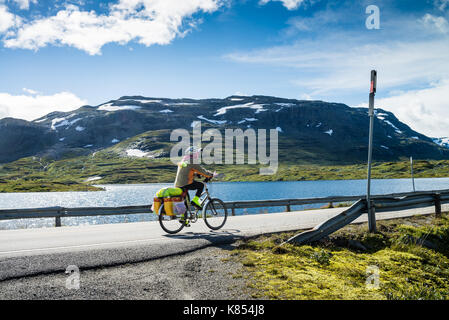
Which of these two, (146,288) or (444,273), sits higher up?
(146,288)

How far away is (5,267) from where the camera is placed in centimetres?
578

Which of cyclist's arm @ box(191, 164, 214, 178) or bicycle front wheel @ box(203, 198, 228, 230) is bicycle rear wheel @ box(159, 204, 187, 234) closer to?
bicycle front wheel @ box(203, 198, 228, 230)

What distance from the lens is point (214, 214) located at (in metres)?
10.7

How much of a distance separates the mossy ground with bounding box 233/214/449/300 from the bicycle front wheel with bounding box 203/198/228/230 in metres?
2.44

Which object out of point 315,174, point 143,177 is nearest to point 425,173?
point 315,174

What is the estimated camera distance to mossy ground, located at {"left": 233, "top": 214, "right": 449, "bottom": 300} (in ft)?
16.6

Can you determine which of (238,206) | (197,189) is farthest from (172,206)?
(238,206)

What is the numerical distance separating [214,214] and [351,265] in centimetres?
509

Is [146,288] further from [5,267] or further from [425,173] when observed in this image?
[425,173]

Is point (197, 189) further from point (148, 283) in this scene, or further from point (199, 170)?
point (148, 283)

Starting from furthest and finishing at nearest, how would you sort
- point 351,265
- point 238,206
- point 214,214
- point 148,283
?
point 238,206, point 214,214, point 351,265, point 148,283

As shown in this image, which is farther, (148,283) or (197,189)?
(197,189)

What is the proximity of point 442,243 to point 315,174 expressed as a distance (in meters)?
180

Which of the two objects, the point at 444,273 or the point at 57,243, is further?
the point at 57,243
